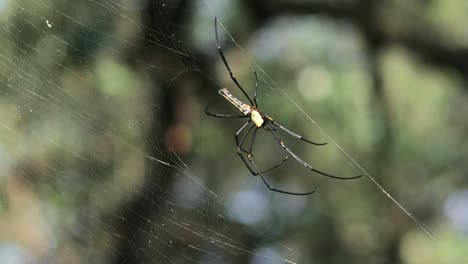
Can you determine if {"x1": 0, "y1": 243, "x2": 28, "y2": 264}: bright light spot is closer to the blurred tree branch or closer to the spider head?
the spider head

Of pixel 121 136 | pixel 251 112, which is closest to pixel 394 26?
pixel 121 136

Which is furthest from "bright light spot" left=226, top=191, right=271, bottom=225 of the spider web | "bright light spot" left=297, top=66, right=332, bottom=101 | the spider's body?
the spider's body

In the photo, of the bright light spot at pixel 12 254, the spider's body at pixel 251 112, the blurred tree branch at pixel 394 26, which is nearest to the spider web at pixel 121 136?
the bright light spot at pixel 12 254

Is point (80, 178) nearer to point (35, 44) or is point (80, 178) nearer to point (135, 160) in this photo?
point (135, 160)

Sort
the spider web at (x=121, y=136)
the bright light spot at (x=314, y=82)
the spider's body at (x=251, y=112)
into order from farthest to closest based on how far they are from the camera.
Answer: the bright light spot at (x=314, y=82)
the spider web at (x=121, y=136)
the spider's body at (x=251, y=112)

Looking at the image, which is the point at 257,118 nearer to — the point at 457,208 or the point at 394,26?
the point at 394,26

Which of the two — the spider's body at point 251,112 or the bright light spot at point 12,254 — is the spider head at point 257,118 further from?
the bright light spot at point 12,254
